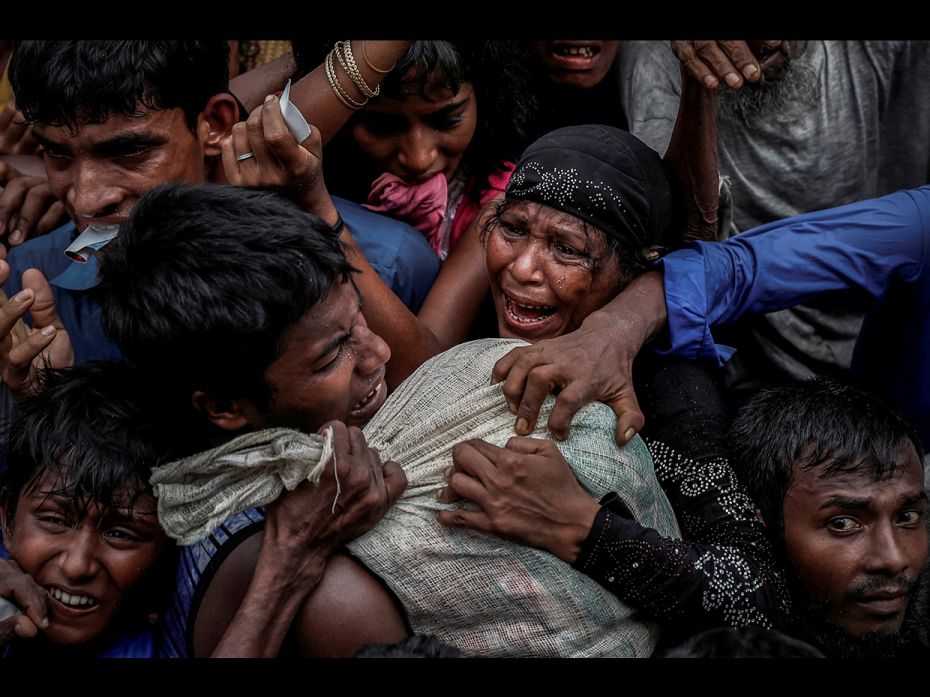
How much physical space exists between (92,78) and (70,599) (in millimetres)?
1440

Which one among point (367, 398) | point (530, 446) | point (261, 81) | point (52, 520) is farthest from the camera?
point (261, 81)

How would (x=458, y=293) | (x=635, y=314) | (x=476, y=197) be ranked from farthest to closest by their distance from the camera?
(x=476, y=197) < (x=458, y=293) < (x=635, y=314)

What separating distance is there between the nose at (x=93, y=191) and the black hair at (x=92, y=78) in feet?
0.41

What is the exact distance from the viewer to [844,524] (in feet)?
9.44

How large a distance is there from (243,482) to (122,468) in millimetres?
449

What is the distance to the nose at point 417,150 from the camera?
3.75 m

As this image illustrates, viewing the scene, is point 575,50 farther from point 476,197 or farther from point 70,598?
point 70,598

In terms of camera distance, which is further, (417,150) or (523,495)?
(417,150)

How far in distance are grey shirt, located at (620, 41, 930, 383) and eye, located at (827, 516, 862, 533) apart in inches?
60.7

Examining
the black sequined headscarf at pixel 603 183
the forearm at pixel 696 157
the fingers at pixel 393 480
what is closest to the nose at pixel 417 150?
the black sequined headscarf at pixel 603 183

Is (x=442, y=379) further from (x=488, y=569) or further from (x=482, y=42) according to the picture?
(x=482, y=42)

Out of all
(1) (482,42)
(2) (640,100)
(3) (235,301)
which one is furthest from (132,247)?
(2) (640,100)

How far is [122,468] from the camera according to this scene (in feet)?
8.85

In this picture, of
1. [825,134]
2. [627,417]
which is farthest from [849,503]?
[825,134]
